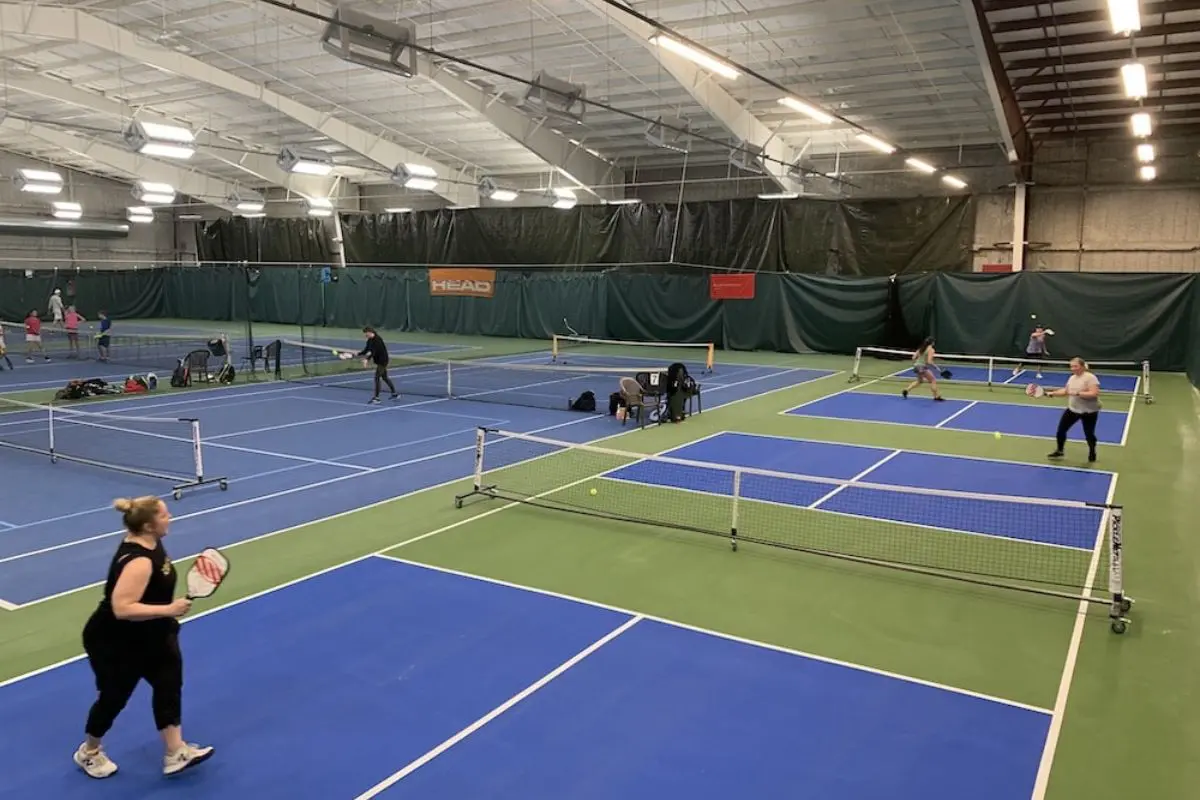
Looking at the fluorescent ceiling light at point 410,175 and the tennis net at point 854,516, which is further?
the fluorescent ceiling light at point 410,175

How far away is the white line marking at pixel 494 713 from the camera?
5.12 metres

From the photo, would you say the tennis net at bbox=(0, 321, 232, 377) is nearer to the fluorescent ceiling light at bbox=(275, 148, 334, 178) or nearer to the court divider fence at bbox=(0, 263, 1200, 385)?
the court divider fence at bbox=(0, 263, 1200, 385)

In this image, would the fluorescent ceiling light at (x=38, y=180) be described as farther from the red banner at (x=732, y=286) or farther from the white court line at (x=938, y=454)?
the white court line at (x=938, y=454)

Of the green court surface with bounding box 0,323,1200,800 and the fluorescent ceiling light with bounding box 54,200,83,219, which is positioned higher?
the fluorescent ceiling light with bounding box 54,200,83,219

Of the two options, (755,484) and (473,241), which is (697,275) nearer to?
(473,241)

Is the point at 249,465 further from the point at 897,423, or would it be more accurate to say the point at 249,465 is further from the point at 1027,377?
the point at 1027,377

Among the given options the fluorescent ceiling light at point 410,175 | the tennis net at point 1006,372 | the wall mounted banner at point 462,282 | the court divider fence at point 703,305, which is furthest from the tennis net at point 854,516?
the wall mounted banner at point 462,282

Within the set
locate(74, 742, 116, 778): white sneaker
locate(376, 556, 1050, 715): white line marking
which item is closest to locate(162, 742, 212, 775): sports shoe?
locate(74, 742, 116, 778): white sneaker

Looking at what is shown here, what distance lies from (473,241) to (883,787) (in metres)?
38.2

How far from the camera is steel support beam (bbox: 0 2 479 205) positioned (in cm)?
2356

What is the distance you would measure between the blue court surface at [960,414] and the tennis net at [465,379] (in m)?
4.48

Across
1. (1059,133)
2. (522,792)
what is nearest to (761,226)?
(1059,133)

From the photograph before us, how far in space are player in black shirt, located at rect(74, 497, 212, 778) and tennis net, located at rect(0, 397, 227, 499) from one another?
681 centimetres

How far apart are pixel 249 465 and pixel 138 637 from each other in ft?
29.4
